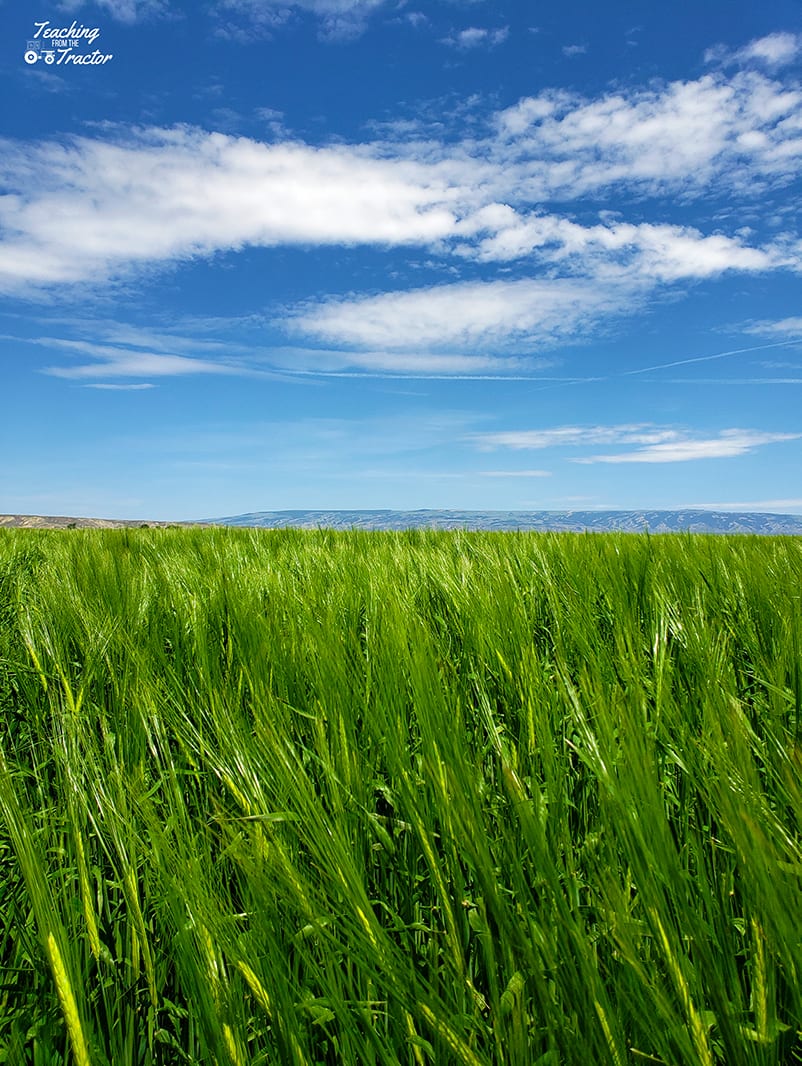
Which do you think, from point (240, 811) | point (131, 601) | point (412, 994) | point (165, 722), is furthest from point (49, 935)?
point (131, 601)

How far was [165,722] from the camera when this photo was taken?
1415 mm

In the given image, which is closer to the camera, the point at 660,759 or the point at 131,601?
the point at 660,759

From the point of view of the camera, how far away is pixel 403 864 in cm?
99

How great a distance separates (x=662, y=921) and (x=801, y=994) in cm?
12

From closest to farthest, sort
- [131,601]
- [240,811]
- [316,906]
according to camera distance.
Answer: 1. [316,906]
2. [240,811]
3. [131,601]

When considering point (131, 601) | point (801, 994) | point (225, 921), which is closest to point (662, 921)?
point (801, 994)


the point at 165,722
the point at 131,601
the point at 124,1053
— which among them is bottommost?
the point at 124,1053

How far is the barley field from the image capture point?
561 mm

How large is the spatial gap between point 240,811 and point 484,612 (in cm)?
85

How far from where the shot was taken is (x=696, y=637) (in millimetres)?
1424

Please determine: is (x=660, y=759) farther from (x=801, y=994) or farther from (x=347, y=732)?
(x=801, y=994)

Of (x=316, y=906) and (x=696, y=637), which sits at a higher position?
(x=696, y=637)

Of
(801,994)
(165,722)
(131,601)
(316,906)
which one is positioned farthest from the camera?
(131,601)

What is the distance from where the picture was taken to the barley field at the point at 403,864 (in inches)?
22.1
